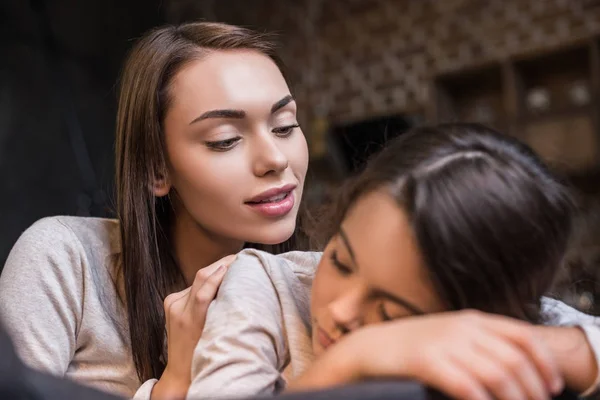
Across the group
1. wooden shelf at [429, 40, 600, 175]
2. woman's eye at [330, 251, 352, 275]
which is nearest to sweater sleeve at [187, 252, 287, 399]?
woman's eye at [330, 251, 352, 275]

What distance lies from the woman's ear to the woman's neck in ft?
0.22

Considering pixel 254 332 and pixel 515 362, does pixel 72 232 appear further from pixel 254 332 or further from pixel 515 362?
pixel 515 362

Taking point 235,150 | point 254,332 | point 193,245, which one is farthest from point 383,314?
point 193,245

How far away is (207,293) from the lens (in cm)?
83

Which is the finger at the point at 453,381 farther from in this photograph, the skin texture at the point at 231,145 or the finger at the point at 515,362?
the skin texture at the point at 231,145

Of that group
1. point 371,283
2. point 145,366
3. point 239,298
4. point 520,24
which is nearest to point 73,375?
point 145,366

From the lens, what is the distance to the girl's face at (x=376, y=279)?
0.65 meters

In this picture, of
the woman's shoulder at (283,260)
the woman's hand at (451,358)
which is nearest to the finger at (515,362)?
the woman's hand at (451,358)

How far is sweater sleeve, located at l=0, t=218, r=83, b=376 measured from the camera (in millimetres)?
1014

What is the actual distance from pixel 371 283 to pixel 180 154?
0.57m

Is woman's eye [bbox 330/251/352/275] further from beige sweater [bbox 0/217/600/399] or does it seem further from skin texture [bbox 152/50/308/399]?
skin texture [bbox 152/50/308/399]

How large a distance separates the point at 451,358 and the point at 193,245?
0.78m

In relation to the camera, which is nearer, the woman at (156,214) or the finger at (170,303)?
the finger at (170,303)

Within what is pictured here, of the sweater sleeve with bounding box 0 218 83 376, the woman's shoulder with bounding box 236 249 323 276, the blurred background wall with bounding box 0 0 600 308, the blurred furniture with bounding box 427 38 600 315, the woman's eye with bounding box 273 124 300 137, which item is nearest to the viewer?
the woman's shoulder with bounding box 236 249 323 276
